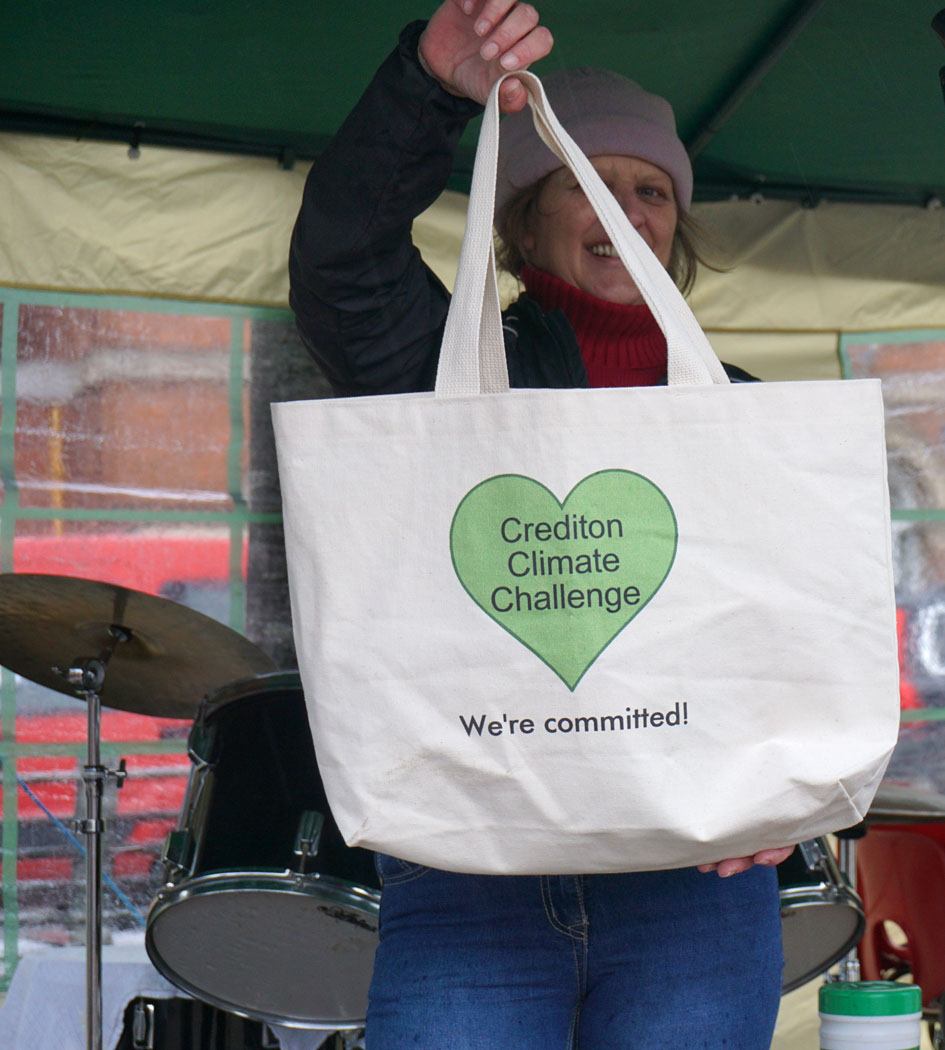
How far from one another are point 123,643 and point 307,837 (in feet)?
1.75

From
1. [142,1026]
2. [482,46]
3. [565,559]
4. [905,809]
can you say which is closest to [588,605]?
[565,559]

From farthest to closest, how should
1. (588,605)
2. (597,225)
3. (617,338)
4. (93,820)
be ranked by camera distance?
1. (93,820)
2. (597,225)
3. (617,338)
4. (588,605)

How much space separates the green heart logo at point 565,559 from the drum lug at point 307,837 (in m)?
1.10

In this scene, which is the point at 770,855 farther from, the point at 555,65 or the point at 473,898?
the point at 555,65

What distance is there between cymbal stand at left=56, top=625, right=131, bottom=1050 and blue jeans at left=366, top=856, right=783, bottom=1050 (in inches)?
44.0

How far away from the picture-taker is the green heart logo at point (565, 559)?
2.67 ft

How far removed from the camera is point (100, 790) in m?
2.02

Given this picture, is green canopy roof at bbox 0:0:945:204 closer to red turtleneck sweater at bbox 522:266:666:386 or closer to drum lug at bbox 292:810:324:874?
red turtleneck sweater at bbox 522:266:666:386

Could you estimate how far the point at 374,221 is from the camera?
0.99 m

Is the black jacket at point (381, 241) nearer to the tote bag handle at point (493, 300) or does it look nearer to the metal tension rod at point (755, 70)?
the tote bag handle at point (493, 300)

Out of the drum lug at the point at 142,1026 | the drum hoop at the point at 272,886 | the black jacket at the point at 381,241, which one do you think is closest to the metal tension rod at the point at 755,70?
the black jacket at the point at 381,241

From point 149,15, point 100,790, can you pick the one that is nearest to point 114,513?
point 100,790

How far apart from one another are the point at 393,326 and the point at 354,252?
0.28ft

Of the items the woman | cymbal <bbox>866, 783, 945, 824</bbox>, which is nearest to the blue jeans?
the woman
